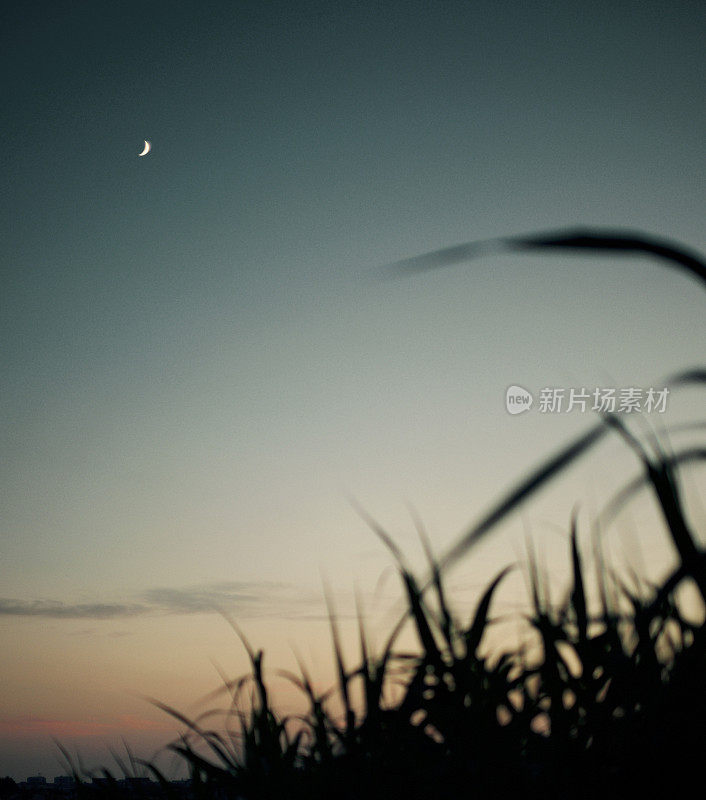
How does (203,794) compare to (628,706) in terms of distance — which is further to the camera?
(203,794)

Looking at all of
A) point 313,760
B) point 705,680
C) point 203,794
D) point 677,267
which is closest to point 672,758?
point 705,680

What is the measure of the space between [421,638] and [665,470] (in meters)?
0.75

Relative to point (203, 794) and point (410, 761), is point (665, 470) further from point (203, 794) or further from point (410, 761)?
point (203, 794)

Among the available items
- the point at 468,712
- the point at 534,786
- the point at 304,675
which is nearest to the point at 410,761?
the point at 468,712

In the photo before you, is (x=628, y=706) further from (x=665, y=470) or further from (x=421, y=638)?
(x=665, y=470)

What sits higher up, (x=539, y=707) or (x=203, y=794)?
(x=539, y=707)

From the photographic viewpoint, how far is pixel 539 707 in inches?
66.5

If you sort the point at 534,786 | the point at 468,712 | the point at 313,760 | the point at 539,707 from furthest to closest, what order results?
the point at 313,760 < the point at 539,707 < the point at 468,712 < the point at 534,786

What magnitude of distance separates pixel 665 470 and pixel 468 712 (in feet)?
2.97

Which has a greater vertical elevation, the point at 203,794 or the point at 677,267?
the point at 677,267

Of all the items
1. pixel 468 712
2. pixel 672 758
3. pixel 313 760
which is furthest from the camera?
pixel 313 760

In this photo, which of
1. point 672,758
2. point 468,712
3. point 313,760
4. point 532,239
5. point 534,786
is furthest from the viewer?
point 313,760

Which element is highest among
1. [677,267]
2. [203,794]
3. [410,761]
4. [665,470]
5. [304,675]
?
[677,267]

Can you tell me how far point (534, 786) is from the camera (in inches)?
54.1
